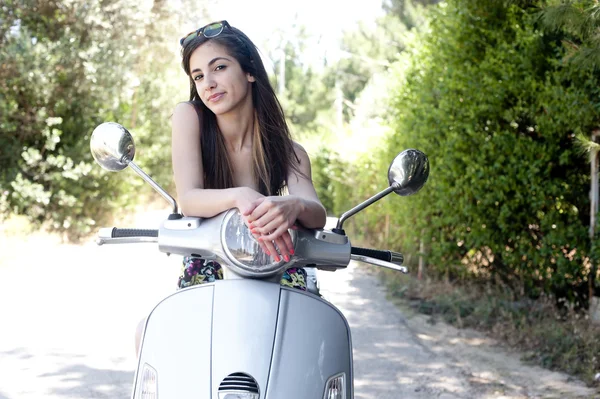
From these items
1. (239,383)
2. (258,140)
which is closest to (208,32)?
(258,140)

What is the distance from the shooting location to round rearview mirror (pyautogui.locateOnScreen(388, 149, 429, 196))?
2.30 m

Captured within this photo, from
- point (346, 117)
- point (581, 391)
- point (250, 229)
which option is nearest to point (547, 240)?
point (581, 391)

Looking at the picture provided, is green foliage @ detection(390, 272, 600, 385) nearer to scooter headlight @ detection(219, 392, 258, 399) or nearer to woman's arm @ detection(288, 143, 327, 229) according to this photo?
woman's arm @ detection(288, 143, 327, 229)

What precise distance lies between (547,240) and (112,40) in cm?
826

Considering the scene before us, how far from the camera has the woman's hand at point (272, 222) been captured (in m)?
1.88

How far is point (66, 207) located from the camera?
11.9 meters

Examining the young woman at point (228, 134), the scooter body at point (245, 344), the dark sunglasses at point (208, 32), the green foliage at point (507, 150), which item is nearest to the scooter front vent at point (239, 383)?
the scooter body at point (245, 344)

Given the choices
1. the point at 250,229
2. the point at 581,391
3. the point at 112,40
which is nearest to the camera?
the point at 250,229

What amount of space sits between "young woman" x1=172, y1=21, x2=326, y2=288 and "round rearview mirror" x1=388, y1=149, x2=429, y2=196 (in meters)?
0.29

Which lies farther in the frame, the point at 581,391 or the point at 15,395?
the point at 581,391

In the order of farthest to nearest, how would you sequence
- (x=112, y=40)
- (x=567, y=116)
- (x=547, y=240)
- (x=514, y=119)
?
(x=112, y=40), (x=514, y=119), (x=547, y=240), (x=567, y=116)

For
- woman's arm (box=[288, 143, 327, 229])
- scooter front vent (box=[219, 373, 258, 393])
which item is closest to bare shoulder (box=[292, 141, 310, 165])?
woman's arm (box=[288, 143, 327, 229])

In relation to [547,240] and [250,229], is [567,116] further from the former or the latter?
[250,229]

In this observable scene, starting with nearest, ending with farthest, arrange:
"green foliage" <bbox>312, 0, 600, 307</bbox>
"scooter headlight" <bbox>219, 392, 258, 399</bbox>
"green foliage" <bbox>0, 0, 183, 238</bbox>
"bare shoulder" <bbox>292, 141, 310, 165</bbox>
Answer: "scooter headlight" <bbox>219, 392, 258, 399</bbox> → "bare shoulder" <bbox>292, 141, 310, 165</bbox> → "green foliage" <bbox>312, 0, 600, 307</bbox> → "green foliage" <bbox>0, 0, 183, 238</bbox>
